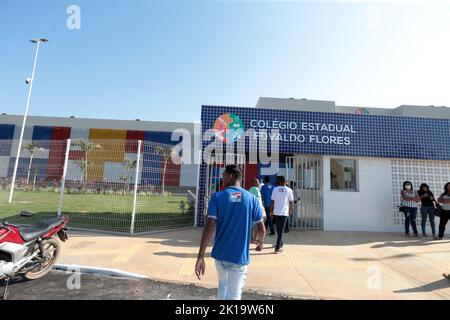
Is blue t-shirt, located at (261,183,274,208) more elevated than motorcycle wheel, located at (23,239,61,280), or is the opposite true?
blue t-shirt, located at (261,183,274,208)

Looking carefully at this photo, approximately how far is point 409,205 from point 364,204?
51.0 inches

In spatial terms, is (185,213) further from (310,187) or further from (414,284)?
(414,284)

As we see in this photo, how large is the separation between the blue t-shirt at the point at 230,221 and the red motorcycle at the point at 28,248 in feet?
9.36

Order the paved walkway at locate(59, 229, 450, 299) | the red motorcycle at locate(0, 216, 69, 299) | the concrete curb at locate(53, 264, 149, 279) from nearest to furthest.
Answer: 1. the red motorcycle at locate(0, 216, 69, 299)
2. the paved walkway at locate(59, 229, 450, 299)
3. the concrete curb at locate(53, 264, 149, 279)

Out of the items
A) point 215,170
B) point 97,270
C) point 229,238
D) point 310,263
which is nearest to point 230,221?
point 229,238

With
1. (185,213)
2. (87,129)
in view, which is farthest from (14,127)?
(185,213)

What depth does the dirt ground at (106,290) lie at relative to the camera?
11.6 ft

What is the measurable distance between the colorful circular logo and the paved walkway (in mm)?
3438

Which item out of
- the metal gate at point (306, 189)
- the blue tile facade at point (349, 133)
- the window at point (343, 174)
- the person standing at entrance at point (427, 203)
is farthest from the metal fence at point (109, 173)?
the person standing at entrance at point (427, 203)

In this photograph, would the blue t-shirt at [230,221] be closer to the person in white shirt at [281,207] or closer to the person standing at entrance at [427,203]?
the person in white shirt at [281,207]

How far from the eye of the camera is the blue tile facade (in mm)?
9328

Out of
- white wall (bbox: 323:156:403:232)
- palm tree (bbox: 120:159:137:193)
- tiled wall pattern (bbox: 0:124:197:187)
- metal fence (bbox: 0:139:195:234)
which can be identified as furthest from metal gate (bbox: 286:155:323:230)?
palm tree (bbox: 120:159:137:193)

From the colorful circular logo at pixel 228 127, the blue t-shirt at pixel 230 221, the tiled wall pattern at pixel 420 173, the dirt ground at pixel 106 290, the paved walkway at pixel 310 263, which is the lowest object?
the dirt ground at pixel 106 290

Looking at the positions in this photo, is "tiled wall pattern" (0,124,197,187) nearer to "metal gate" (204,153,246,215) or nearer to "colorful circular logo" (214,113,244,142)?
"metal gate" (204,153,246,215)
